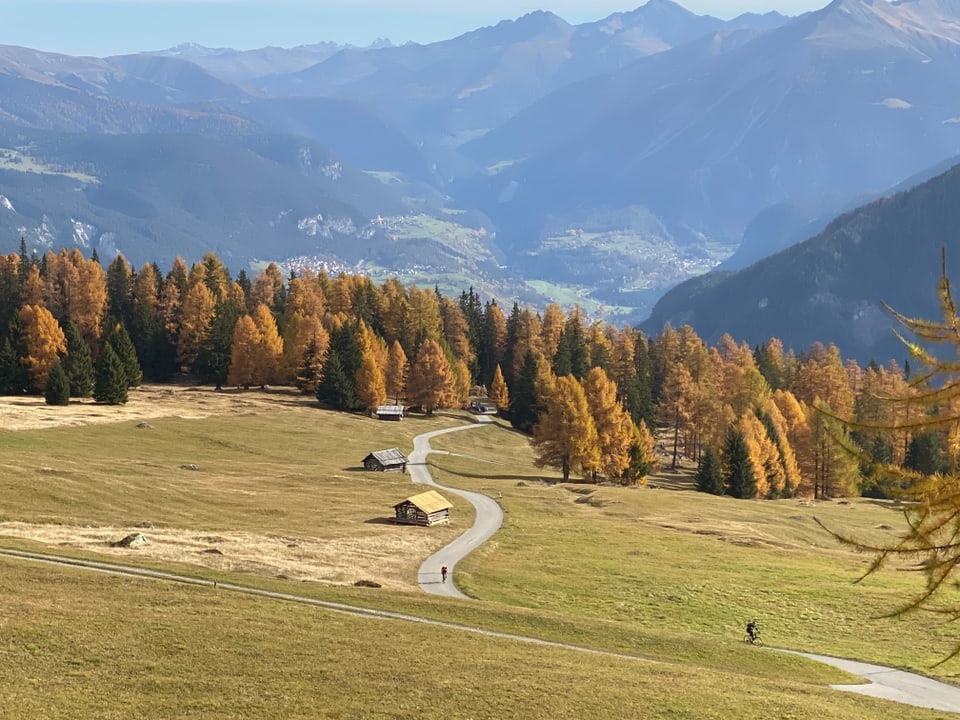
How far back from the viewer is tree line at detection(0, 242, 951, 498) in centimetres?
11962

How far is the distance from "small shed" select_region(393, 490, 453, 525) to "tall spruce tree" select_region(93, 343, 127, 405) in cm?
5626

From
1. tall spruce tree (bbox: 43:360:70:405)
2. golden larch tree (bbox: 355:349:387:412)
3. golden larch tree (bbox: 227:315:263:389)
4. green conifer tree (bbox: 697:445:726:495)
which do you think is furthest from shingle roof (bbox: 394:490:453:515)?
golden larch tree (bbox: 227:315:263:389)

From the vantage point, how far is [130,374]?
135000 millimetres

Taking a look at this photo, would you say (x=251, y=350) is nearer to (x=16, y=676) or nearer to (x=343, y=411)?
(x=343, y=411)

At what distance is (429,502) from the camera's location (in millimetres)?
82375

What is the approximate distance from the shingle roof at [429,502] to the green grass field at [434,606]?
12.4ft

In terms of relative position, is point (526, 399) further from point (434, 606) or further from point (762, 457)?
point (434, 606)

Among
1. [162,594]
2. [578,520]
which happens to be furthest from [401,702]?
[578,520]

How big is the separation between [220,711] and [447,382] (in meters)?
120

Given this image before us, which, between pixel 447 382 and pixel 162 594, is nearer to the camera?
pixel 162 594

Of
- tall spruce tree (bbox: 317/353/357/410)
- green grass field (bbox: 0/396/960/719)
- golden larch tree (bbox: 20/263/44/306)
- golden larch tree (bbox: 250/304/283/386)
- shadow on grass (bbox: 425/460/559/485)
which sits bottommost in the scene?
green grass field (bbox: 0/396/960/719)

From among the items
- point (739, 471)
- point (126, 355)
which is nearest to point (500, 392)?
point (739, 471)

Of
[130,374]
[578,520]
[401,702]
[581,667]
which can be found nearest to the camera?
[401,702]

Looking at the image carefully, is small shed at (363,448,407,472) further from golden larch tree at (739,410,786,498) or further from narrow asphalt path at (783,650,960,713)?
narrow asphalt path at (783,650,960,713)
